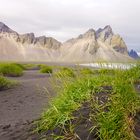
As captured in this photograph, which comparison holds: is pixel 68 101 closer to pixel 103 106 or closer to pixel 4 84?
Answer: pixel 103 106

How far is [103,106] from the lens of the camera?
824 cm

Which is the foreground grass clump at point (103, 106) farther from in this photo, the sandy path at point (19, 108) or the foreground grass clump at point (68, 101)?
the sandy path at point (19, 108)

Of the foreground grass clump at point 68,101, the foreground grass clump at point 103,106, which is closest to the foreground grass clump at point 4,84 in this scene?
the foreground grass clump at point 103,106

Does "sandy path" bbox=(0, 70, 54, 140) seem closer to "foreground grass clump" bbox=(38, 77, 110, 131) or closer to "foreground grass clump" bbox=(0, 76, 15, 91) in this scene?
"foreground grass clump" bbox=(0, 76, 15, 91)

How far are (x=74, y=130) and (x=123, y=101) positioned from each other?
3.58ft

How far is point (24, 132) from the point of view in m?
8.98

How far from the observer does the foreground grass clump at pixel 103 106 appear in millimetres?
7461

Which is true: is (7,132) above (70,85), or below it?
below

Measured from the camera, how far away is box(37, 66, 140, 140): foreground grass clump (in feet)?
24.5

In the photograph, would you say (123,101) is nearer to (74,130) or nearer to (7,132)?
(74,130)

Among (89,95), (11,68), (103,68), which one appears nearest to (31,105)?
(103,68)

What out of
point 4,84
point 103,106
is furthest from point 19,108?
point 103,106

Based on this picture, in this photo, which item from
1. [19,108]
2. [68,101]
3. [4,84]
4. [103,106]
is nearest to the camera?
[103,106]

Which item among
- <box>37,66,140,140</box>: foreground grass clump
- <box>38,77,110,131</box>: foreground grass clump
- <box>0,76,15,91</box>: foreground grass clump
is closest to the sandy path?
<box>0,76,15,91</box>: foreground grass clump
